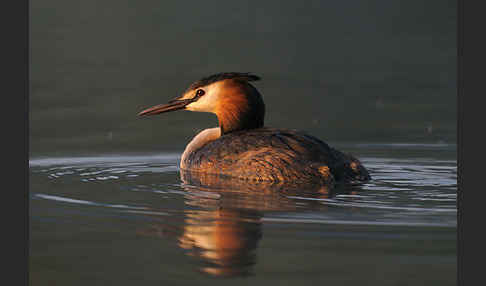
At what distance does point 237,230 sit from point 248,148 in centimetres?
213

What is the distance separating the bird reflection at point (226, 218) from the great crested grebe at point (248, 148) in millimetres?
134

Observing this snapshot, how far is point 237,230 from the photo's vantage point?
6.13m

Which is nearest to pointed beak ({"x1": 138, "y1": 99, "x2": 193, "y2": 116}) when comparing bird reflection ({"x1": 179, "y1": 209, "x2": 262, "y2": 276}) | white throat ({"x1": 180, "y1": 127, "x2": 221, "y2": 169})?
white throat ({"x1": 180, "y1": 127, "x2": 221, "y2": 169})

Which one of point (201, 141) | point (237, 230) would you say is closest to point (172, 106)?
point (201, 141)

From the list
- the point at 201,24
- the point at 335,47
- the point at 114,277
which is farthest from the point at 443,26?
the point at 114,277

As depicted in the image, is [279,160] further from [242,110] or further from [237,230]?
[237,230]

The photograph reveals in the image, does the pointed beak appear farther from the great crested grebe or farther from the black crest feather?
the black crest feather

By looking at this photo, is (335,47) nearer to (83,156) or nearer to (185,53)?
(185,53)

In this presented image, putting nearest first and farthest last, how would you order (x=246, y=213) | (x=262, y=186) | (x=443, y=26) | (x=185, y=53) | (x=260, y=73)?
(x=246, y=213), (x=262, y=186), (x=260, y=73), (x=185, y=53), (x=443, y=26)

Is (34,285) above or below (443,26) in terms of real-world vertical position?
below

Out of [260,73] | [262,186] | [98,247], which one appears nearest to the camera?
[98,247]

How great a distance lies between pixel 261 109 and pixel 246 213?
241 centimetres

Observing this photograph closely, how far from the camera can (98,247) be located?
584 cm

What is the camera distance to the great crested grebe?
789 centimetres
